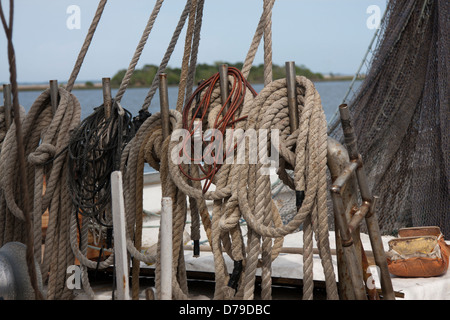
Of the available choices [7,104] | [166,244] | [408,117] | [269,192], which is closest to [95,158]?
[7,104]

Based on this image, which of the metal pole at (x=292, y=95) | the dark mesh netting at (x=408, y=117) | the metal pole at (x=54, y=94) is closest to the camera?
the metal pole at (x=292, y=95)

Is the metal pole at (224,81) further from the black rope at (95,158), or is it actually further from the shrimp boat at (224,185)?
the black rope at (95,158)

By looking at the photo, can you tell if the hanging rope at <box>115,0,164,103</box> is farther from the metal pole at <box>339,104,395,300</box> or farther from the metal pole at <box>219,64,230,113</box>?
the metal pole at <box>339,104,395,300</box>

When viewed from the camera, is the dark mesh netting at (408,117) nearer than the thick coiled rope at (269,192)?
No

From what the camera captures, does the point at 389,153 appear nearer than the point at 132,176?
No

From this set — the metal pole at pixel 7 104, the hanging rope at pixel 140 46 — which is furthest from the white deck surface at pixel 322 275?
the metal pole at pixel 7 104

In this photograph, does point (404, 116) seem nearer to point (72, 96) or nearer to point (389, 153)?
point (389, 153)

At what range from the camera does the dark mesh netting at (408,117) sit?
17.6ft

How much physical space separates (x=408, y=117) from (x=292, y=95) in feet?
10.1

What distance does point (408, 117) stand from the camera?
18.5 ft

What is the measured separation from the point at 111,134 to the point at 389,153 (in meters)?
3.05

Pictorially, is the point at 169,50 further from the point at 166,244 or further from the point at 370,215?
the point at 166,244
